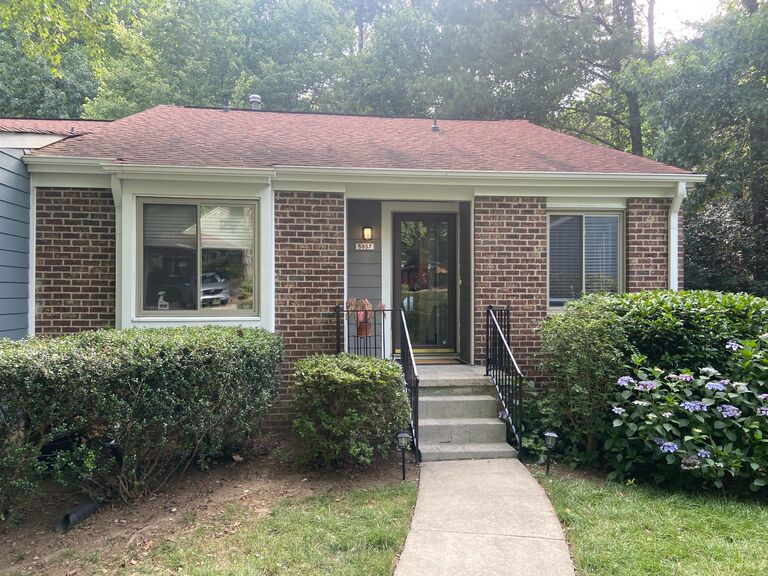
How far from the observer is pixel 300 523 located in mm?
3629

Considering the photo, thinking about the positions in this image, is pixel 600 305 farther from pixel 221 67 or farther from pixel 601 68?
pixel 221 67

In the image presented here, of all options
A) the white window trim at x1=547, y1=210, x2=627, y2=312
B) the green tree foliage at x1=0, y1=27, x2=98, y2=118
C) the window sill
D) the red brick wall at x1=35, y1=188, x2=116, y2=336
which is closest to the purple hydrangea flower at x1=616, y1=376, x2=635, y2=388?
the white window trim at x1=547, y1=210, x2=627, y2=312

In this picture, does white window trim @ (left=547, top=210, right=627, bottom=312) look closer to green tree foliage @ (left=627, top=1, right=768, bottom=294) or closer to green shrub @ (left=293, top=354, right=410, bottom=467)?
green shrub @ (left=293, top=354, right=410, bottom=467)

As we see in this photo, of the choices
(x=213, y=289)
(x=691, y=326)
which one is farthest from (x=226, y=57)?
(x=691, y=326)

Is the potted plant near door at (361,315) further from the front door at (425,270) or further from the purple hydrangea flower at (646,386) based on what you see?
the purple hydrangea flower at (646,386)

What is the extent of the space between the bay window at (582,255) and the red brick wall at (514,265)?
0.36 metres

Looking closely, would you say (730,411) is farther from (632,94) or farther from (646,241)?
(632,94)

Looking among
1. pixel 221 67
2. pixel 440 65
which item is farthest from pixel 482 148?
pixel 221 67

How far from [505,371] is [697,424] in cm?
183

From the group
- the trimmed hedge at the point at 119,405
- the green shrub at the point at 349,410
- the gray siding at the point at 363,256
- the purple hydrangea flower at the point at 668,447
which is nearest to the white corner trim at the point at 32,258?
the trimmed hedge at the point at 119,405

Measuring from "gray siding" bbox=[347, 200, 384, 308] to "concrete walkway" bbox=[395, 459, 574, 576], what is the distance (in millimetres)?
3034

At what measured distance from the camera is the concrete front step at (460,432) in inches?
204

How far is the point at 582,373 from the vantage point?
15.9ft

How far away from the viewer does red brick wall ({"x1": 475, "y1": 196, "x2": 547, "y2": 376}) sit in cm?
632
